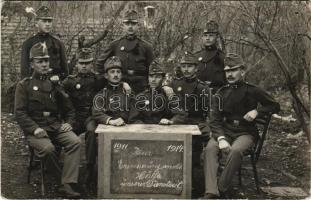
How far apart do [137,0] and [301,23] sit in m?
4.03

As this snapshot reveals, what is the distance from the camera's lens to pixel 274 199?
6.14 m

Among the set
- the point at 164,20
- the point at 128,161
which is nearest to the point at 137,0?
the point at 164,20

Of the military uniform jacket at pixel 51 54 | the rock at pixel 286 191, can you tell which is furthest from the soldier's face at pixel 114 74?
the rock at pixel 286 191

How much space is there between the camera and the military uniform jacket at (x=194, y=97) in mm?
6789

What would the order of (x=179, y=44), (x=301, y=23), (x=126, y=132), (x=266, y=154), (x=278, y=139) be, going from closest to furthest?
(x=126, y=132), (x=301, y=23), (x=266, y=154), (x=278, y=139), (x=179, y=44)

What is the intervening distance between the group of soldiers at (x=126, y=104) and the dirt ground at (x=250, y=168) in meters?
0.51

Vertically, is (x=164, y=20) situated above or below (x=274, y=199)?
above

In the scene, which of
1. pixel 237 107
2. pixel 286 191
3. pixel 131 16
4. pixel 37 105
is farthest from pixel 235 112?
pixel 37 105

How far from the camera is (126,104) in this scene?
263 inches

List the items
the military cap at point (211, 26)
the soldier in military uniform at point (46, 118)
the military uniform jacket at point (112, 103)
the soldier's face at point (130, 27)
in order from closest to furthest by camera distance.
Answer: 1. the soldier in military uniform at point (46, 118)
2. the military uniform jacket at point (112, 103)
3. the military cap at point (211, 26)
4. the soldier's face at point (130, 27)

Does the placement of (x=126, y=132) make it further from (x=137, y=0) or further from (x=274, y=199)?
(x=137, y=0)

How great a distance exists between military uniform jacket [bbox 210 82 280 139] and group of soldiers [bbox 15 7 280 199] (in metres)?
0.01

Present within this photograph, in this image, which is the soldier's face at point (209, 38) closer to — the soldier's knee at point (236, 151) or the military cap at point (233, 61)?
the military cap at point (233, 61)

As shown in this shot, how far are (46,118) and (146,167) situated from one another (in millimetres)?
1443
